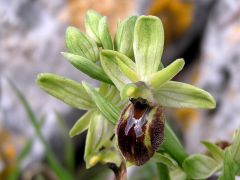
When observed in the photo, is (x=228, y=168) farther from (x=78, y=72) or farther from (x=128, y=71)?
(x=78, y=72)

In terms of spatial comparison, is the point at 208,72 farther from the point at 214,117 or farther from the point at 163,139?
the point at 163,139

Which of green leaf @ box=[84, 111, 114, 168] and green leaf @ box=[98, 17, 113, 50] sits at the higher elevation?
green leaf @ box=[98, 17, 113, 50]

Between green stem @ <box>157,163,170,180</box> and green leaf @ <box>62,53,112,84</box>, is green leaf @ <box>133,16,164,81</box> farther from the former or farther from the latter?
green stem @ <box>157,163,170,180</box>

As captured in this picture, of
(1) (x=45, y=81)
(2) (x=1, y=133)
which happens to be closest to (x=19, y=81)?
(2) (x=1, y=133)

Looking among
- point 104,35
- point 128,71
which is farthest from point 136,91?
point 104,35

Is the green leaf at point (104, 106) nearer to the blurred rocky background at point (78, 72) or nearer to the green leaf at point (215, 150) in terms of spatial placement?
the green leaf at point (215, 150)

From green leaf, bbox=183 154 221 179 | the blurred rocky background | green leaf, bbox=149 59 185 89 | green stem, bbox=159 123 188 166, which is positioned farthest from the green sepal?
the blurred rocky background
